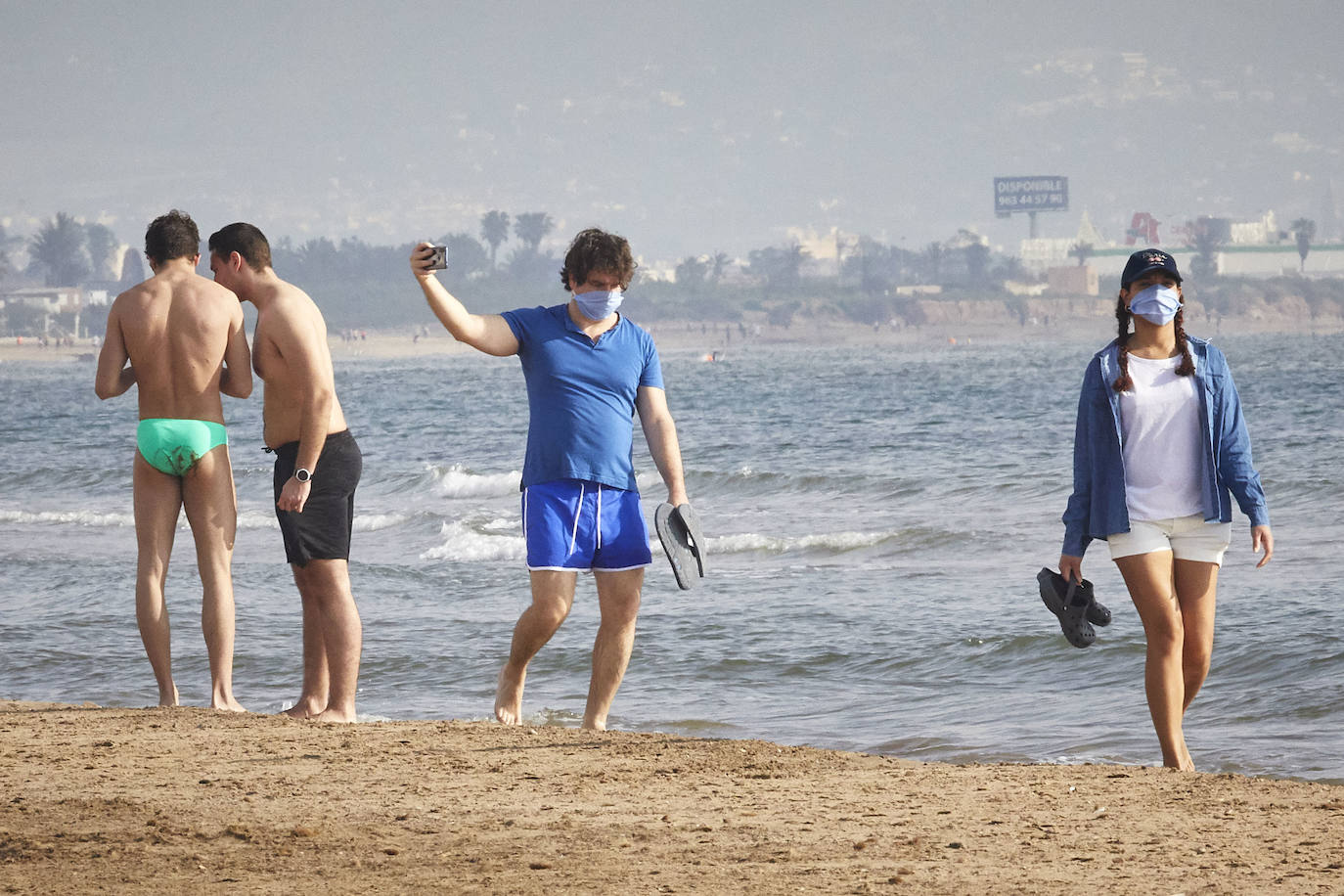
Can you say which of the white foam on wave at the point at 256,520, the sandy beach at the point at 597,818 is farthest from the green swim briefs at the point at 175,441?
the white foam on wave at the point at 256,520

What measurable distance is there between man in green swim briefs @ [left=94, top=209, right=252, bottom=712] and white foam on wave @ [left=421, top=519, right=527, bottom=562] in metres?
7.22

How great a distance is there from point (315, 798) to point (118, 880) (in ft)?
2.64

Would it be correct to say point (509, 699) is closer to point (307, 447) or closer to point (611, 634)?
point (611, 634)

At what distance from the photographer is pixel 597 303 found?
5.03 metres

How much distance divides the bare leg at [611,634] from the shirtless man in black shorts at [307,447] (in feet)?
2.90

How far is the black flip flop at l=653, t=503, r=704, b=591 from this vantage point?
5.03 meters

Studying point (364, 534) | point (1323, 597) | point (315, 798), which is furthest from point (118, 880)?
point (364, 534)

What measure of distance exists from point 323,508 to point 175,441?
61 cm

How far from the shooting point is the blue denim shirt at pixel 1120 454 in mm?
4594

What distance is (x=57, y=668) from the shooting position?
8312mm

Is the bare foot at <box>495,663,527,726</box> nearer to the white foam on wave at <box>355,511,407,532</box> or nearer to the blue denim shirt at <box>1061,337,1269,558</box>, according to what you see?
the blue denim shirt at <box>1061,337,1269,558</box>

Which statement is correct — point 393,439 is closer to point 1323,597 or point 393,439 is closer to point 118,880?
point 1323,597

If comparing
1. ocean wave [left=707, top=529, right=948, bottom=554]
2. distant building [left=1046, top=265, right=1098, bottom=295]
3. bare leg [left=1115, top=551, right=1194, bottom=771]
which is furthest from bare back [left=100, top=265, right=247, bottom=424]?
distant building [left=1046, top=265, right=1098, bottom=295]

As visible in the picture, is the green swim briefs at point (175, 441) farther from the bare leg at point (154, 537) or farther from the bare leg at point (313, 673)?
the bare leg at point (313, 673)
